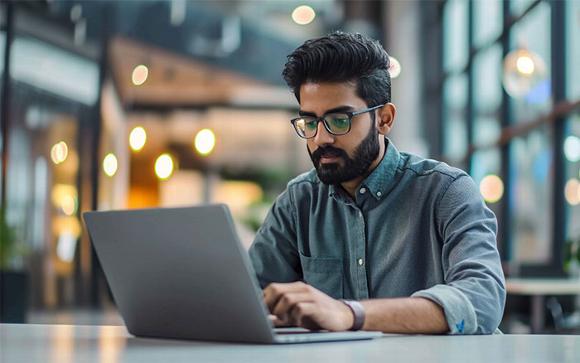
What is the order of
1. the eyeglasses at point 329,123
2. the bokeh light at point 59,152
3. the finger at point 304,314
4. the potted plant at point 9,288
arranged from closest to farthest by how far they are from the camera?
the finger at point 304,314, the eyeglasses at point 329,123, the potted plant at point 9,288, the bokeh light at point 59,152

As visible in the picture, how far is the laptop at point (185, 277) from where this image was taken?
1.58 meters

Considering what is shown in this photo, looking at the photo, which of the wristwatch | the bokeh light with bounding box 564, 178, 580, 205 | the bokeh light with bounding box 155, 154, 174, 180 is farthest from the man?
the bokeh light with bounding box 155, 154, 174, 180

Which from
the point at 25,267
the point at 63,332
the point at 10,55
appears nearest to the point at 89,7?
the point at 10,55

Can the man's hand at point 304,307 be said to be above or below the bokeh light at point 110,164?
below

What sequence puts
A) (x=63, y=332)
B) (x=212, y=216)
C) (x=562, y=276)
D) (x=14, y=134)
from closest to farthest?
(x=212, y=216)
(x=63, y=332)
(x=562, y=276)
(x=14, y=134)

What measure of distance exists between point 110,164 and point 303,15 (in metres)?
3.57

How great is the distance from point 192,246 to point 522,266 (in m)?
7.54

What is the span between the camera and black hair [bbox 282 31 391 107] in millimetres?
2307

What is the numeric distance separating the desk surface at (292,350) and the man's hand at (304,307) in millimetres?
79

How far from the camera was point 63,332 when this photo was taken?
1.91 m

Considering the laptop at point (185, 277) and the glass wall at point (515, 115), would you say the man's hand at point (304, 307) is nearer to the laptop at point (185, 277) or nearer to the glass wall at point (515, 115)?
the laptop at point (185, 277)

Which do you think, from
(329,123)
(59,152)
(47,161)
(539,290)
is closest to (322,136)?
(329,123)

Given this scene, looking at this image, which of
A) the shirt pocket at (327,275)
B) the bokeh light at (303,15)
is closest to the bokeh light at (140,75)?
the bokeh light at (303,15)

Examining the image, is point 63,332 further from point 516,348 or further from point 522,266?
point 522,266
